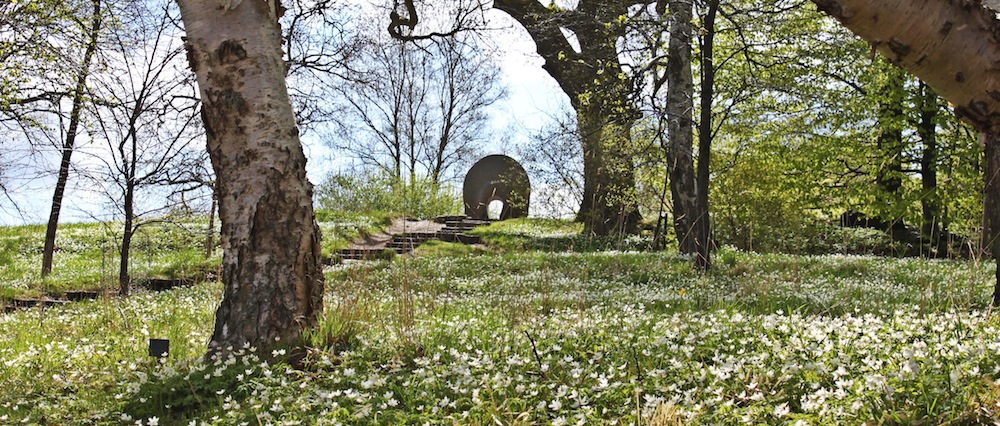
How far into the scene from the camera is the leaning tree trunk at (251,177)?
4.49 m

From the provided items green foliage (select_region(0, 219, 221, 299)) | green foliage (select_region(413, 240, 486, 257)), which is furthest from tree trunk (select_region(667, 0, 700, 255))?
green foliage (select_region(0, 219, 221, 299))

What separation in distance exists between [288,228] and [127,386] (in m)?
1.29

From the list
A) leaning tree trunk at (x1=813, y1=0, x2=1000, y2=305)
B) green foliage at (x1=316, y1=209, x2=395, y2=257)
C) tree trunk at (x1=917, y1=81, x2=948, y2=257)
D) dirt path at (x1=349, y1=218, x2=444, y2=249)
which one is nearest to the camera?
leaning tree trunk at (x1=813, y1=0, x2=1000, y2=305)

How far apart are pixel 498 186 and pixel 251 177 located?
1981cm

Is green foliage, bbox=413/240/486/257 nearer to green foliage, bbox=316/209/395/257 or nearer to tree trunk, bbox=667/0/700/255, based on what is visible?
green foliage, bbox=316/209/395/257

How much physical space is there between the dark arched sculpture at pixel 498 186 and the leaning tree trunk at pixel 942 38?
65.9 ft

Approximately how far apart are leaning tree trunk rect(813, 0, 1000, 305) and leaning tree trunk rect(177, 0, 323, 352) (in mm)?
3323

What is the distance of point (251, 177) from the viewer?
4512mm

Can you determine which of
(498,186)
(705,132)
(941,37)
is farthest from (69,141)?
(498,186)

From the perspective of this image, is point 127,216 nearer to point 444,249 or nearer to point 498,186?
point 444,249

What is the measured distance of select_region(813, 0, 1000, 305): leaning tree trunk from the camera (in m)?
2.46

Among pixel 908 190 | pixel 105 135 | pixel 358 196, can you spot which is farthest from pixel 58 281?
pixel 908 190

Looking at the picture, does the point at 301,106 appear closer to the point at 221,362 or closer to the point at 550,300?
the point at 550,300

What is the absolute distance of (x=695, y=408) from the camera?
279cm
